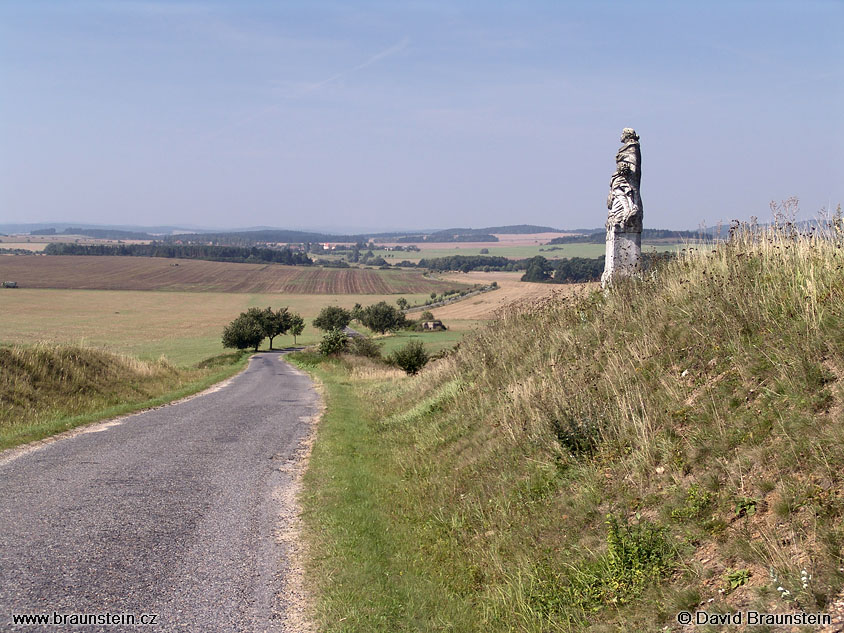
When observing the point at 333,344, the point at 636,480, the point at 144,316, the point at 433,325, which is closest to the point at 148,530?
the point at 636,480

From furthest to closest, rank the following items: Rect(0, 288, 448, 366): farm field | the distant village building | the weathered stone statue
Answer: the distant village building
Rect(0, 288, 448, 366): farm field
the weathered stone statue

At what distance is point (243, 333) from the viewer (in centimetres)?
7312

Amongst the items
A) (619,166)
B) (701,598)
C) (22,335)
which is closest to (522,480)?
(701,598)

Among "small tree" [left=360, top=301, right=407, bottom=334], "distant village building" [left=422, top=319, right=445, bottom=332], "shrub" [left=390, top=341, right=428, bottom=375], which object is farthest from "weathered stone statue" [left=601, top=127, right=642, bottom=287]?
"small tree" [left=360, top=301, right=407, bottom=334]

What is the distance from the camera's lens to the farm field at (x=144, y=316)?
68938mm

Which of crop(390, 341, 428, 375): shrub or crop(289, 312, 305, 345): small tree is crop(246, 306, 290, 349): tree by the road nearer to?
crop(289, 312, 305, 345): small tree

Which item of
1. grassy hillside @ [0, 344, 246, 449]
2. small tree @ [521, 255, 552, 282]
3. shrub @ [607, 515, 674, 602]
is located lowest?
grassy hillside @ [0, 344, 246, 449]

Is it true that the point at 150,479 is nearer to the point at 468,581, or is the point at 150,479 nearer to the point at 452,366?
the point at 468,581

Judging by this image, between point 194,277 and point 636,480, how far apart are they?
6037 inches

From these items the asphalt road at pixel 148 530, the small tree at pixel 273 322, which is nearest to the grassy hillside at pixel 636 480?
the asphalt road at pixel 148 530

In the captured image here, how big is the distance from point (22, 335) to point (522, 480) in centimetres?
7278

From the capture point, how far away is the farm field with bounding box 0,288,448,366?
226ft

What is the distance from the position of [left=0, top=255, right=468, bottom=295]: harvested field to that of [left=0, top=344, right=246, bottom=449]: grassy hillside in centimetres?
11435

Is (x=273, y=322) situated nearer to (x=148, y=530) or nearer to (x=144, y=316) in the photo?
(x=144, y=316)
